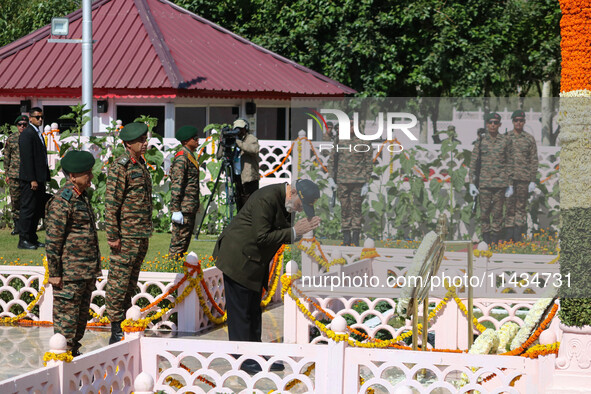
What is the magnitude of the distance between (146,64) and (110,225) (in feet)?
46.5

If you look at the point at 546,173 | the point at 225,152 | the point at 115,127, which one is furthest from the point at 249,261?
the point at 115,127

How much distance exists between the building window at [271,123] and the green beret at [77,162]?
17.9 m

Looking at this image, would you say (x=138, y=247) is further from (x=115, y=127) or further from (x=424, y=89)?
(x=424, y=89)

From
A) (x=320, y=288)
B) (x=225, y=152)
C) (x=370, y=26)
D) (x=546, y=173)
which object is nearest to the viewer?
(x=320, y=288)

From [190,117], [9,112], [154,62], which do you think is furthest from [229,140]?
[9,112]

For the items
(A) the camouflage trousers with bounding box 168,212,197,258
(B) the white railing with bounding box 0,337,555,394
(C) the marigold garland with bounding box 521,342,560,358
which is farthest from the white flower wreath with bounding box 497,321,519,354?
(A) the camouflage trousers with bounding box 168,212,197,258

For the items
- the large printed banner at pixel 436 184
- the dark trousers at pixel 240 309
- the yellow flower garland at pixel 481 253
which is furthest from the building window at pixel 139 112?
the dark trousers at pixel 240 309

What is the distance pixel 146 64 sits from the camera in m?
22.3

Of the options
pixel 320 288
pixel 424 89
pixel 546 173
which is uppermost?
pixel 424 89

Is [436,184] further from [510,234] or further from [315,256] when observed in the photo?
[315,256]

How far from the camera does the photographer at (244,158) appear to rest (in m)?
14.9

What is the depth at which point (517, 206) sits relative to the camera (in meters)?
8.12

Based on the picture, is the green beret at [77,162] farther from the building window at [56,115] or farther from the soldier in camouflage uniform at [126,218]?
the building window at [56,115]

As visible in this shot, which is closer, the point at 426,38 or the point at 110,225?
the point at 110,225
